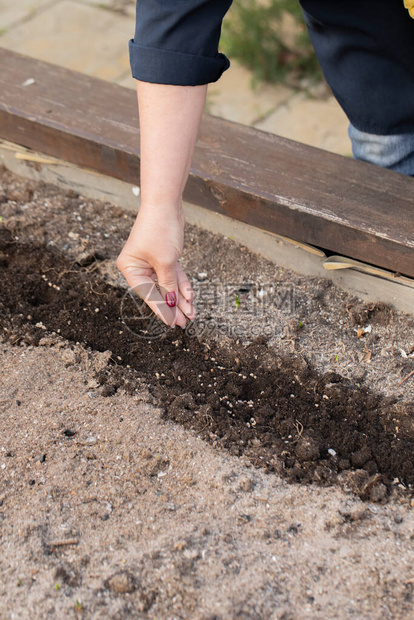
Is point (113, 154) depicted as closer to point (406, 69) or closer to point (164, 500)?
point (406, 69)

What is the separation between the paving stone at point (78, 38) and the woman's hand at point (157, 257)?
2775 mm

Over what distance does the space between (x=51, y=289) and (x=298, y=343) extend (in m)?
0.92

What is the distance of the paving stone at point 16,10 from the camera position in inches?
187

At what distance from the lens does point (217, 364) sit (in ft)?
7.06

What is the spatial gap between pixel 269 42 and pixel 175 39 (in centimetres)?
265

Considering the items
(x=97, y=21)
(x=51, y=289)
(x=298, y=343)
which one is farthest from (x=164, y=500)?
(x=97, y=21)

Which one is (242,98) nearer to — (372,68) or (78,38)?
(78,38)

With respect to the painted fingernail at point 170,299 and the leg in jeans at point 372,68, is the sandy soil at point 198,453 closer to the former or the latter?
the painted fingernail at point 170,299

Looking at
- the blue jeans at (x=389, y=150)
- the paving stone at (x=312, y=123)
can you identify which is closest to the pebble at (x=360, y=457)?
A: the blue jeans at (x=389, y=150)

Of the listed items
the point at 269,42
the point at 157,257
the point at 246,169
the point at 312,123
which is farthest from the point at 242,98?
the point at 157,257

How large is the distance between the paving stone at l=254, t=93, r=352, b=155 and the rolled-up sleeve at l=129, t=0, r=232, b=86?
2027mm

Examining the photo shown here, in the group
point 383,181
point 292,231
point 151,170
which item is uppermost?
point 151,170

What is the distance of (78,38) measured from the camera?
15.2 feet

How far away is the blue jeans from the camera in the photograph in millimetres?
2480
